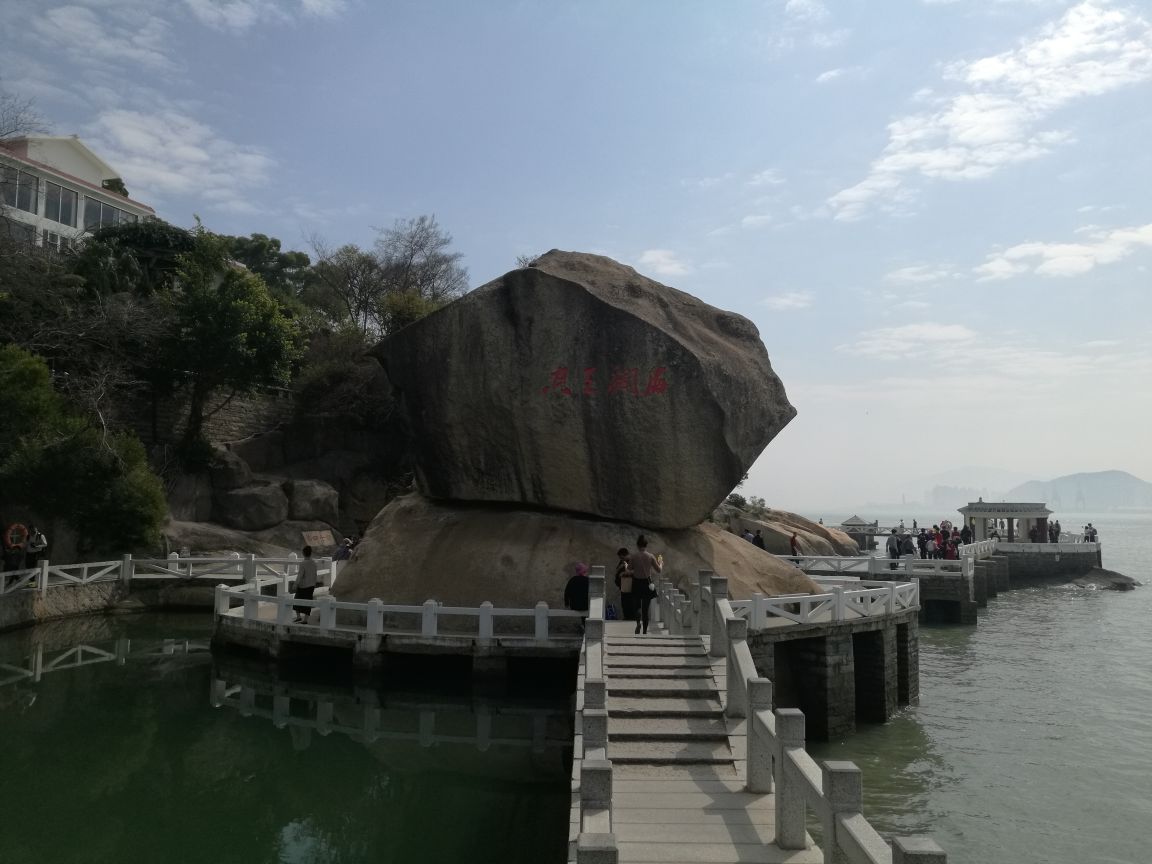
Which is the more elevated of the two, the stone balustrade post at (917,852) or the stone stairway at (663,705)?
the stone balustrade post at (917,852)

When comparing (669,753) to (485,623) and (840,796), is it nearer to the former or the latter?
(840,796)

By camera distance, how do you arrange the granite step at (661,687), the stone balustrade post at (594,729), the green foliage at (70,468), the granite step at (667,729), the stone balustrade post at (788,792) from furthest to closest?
the green foliage at (70,468) < the granite step at (661,687) < the granite step at (667,729) < the stone balustrade post at (594,729) < the stone balustrade post at (788,792)

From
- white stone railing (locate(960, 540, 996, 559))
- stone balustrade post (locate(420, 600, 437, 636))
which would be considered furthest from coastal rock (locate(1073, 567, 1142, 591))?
stone balustrade post (locate(420, 600, 437, 636))

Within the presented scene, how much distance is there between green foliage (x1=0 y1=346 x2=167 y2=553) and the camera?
22375mm

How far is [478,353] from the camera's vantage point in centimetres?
1923

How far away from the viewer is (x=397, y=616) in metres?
17.6

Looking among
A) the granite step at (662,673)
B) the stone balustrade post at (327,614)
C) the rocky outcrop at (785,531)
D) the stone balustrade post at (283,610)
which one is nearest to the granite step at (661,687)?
the granite step at (662,673)

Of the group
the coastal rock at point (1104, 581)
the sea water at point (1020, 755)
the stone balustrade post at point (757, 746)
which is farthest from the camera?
the coastal rock at point (1104, 581)

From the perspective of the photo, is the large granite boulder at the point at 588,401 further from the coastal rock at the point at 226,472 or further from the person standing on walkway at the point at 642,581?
the coastal rock at the point at 226,472

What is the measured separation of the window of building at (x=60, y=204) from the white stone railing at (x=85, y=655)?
29120mm

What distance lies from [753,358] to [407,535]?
9.14m

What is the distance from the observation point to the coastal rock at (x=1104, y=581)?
4541cm

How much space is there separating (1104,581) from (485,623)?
141 ft

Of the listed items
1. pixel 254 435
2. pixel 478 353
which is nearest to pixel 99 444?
pixel 478 353
